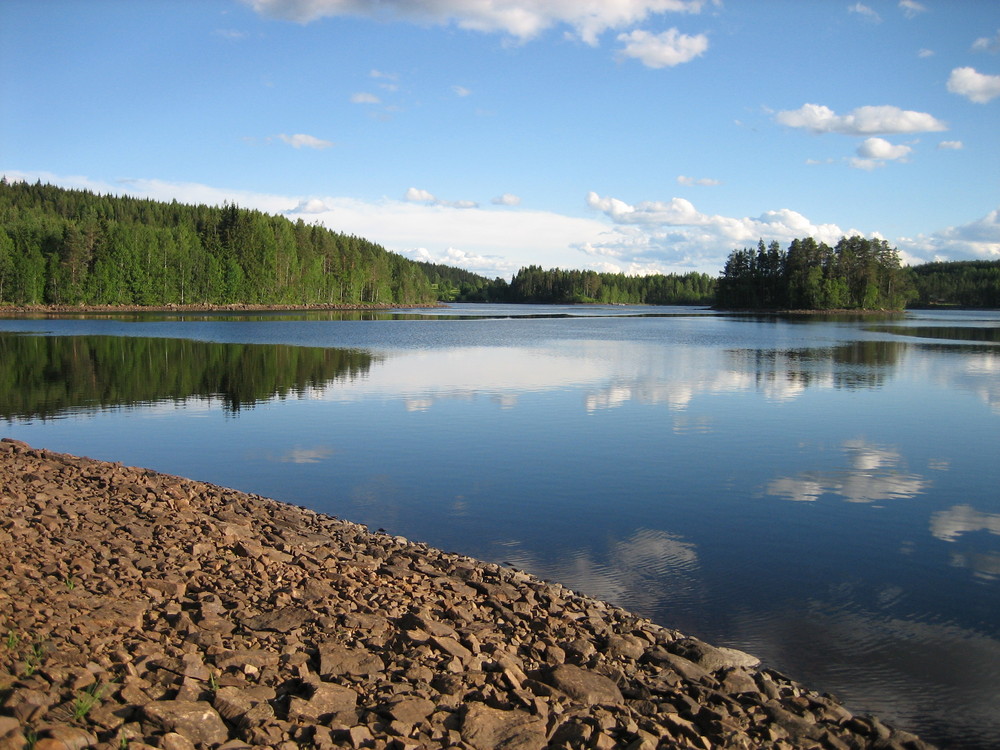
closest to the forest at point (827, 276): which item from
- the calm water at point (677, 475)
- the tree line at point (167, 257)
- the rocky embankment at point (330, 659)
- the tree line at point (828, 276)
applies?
the tree line at point (828, 276)

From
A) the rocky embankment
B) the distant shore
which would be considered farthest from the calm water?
the distant shore

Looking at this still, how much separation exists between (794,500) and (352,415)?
13.4 meters

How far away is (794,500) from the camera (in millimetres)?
14000

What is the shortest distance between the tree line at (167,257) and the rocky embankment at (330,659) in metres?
116

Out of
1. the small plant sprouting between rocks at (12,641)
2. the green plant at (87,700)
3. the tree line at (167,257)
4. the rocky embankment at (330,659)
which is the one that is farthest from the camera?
the tree line at (167,257)

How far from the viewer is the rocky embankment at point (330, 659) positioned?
559 centimetres

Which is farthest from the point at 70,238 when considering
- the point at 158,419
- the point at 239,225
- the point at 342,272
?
the point at 158,419

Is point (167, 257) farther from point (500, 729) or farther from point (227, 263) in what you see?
point (500, 729)

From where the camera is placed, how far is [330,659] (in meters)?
6.69

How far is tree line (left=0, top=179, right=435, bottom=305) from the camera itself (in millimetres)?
109750

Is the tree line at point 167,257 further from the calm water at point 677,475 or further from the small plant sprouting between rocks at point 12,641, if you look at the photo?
the small plant sprouting between rocks at point 12,641

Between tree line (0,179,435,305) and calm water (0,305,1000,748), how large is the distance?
8360 centimetres

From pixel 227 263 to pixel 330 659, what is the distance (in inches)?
5216

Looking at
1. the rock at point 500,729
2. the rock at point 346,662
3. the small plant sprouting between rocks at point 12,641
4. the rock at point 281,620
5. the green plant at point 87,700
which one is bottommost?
the rock at point 500,729
